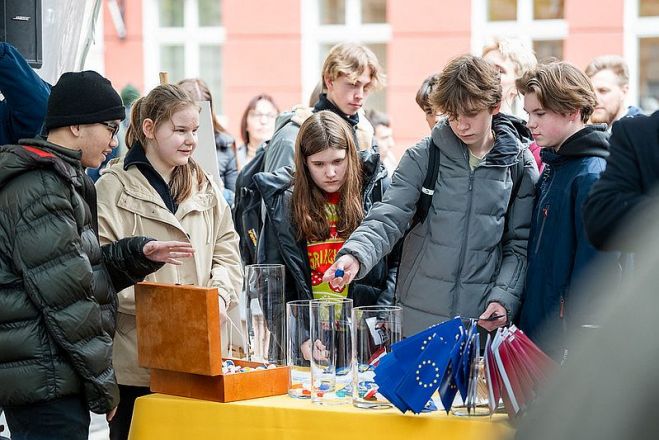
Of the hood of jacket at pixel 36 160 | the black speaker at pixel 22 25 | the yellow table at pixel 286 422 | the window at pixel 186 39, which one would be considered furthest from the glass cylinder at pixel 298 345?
the window at pixel 186 39

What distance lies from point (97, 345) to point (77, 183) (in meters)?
0.46

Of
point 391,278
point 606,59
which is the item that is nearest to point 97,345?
point 391,278

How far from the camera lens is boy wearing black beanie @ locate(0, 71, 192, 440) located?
324cm

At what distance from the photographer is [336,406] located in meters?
3.25

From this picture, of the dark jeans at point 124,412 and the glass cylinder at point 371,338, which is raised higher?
the glass cylinder at point 371,338

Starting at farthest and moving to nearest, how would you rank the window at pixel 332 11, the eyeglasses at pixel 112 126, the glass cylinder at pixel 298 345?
the window at pixel 332 11
the eyeglasses at pixel 112 126
the glass cylinder at pixel 298 345

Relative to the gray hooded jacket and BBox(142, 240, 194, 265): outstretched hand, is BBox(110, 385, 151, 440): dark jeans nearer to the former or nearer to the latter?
BBox(142, 240, 194, 265): outstretched hand

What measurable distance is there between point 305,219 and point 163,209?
54 cm

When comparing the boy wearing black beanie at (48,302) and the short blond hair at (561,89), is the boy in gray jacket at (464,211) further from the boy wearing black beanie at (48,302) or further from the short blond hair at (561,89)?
the boy wearing black beanie at (48,302)

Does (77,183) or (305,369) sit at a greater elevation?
(77,183)

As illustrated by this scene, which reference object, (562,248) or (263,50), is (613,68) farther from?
(263,50)

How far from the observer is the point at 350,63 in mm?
4945

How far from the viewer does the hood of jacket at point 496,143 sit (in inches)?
148

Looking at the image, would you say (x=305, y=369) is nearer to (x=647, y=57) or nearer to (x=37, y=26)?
(x=37, y=26)
